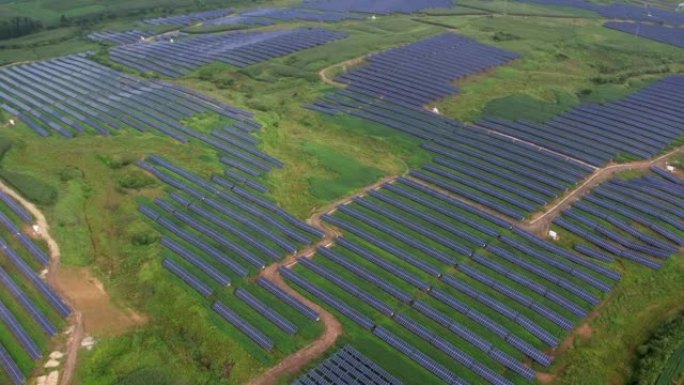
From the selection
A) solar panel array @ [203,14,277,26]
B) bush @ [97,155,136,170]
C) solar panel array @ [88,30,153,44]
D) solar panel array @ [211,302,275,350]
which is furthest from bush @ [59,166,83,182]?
solar panel array @ [203,14,277,26]

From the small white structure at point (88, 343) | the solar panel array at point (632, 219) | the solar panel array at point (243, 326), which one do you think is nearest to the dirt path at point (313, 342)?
the solar panel array at point (243, 326)

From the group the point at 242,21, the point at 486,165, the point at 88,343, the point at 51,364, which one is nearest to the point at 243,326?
the point at 88,343

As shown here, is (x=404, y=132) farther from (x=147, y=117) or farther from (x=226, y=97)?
(x=147, y=117)

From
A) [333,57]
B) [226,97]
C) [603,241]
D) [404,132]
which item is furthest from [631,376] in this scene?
[333,57]

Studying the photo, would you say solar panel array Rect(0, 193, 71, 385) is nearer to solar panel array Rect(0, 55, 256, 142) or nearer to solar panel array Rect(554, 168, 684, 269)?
solar panel array Rect(0, 55, 256, 142)

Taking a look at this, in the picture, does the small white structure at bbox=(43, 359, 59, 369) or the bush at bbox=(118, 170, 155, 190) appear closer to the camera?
the small white structure at bbox=(43, 359, 59, 369)

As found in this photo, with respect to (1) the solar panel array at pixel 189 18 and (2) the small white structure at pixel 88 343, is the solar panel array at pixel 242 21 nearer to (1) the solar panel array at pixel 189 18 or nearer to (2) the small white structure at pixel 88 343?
(1) the solar panel array at pixel 189 18
